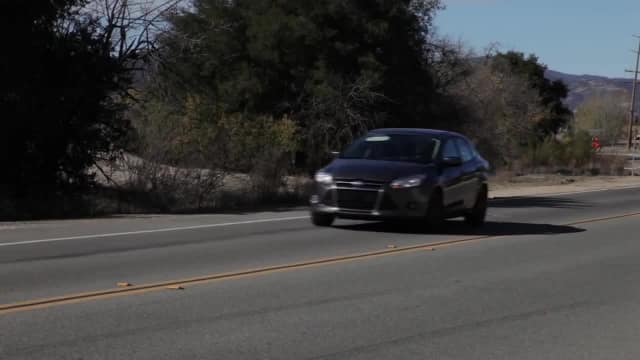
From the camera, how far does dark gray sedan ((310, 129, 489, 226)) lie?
51.6ft

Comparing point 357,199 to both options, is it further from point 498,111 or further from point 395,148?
point 498,111

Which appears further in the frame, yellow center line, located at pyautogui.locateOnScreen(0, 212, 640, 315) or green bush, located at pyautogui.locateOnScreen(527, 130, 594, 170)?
green bush, located at pyautogui.locateOnScreen(527, 130, 594, 170)

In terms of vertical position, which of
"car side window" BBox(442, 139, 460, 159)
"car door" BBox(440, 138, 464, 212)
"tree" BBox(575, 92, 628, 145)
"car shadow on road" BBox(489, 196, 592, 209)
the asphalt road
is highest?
"tree" BBox(575, 92, 628, 145)

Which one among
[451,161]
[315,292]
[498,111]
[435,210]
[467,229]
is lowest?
[315,292]

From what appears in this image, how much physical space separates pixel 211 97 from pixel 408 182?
21.7 m

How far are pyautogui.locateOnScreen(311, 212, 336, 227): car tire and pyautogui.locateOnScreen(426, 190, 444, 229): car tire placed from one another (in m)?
1.60

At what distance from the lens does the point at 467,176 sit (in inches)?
694

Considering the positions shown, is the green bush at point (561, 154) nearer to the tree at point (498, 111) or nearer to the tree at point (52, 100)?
the tree at point (498, 111)

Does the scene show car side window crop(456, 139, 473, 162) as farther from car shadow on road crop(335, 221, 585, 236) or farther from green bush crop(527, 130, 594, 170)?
green bush crop(527, 130, 594, 170)

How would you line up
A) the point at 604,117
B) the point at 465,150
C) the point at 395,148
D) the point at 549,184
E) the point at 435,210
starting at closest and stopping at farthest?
the point at 435,210, the point at 395,148, the point at 465,150, the point at 549,184, the point at 604,117

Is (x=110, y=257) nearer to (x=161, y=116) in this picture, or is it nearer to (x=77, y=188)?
(x=77, y=188)

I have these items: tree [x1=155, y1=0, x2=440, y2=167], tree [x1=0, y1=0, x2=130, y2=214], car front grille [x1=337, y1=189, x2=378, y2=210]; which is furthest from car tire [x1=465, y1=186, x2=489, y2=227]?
tree [x1=155, y1=0, x2=440, y2=167]

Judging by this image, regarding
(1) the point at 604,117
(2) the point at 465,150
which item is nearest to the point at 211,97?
(2) the point at 465,150

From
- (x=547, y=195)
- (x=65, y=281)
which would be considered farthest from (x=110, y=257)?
(x=547, y=195)
